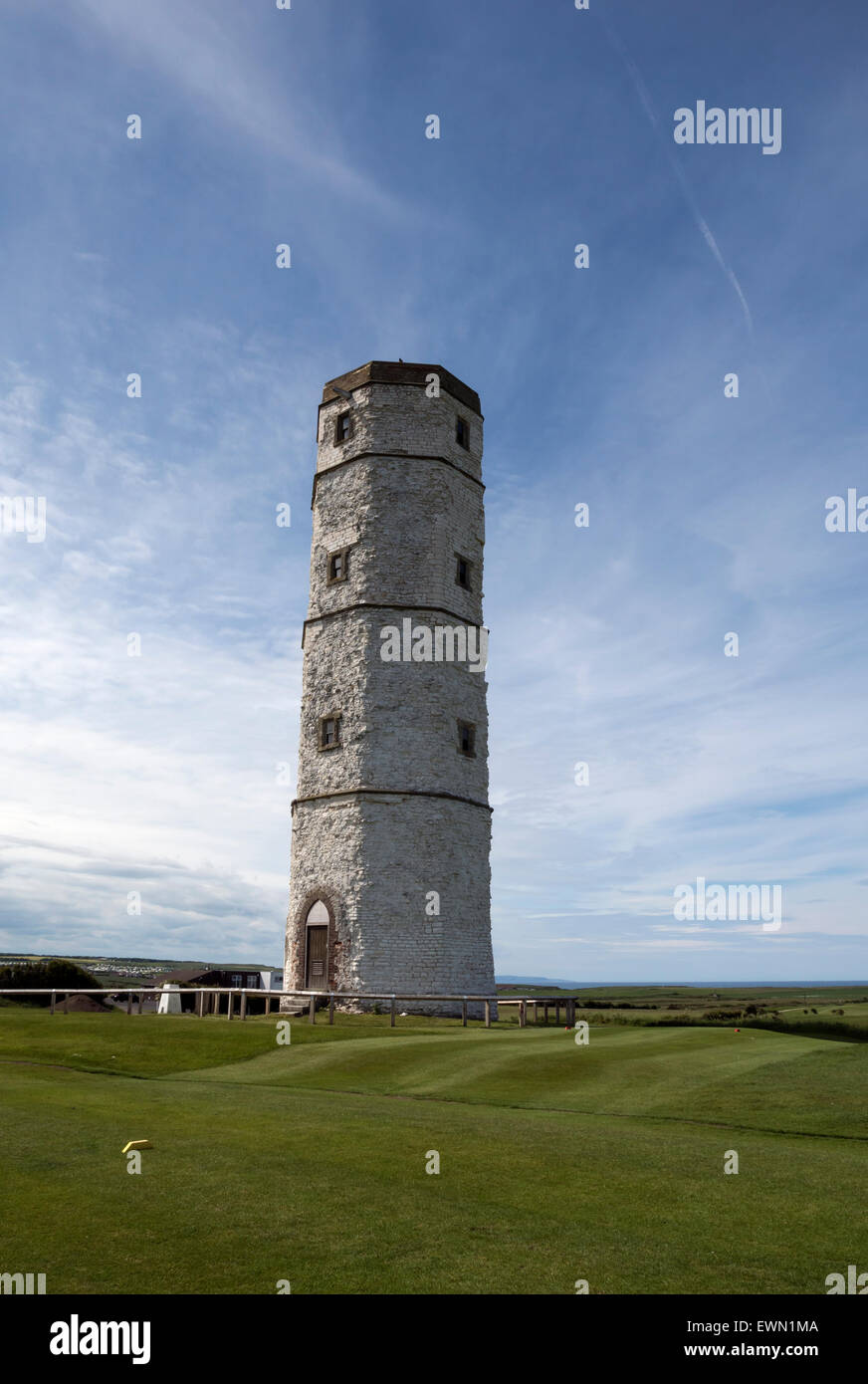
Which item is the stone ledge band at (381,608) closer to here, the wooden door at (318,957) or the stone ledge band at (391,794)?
the stone ledge band at (391,794)

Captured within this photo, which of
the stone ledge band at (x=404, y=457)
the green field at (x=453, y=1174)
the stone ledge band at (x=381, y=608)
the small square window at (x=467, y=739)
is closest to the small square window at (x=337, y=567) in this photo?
the stone ledge band at (x=381, y=608)

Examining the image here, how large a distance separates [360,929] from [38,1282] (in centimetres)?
2670

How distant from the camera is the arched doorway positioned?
107 feet

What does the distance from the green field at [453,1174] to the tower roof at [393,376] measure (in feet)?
89.5

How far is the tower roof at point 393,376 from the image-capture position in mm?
37031

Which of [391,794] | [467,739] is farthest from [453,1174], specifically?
[467,739]

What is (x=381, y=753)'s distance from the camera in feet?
109

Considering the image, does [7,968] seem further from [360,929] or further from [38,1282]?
[38,1282]

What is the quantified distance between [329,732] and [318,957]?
318 inches

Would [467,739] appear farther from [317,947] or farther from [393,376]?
[393,376]

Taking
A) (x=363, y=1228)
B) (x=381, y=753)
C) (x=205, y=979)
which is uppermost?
(x=381, y=753)

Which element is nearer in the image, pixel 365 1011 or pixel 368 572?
pixel 365 1011

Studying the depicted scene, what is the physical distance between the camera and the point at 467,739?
3484 cm
